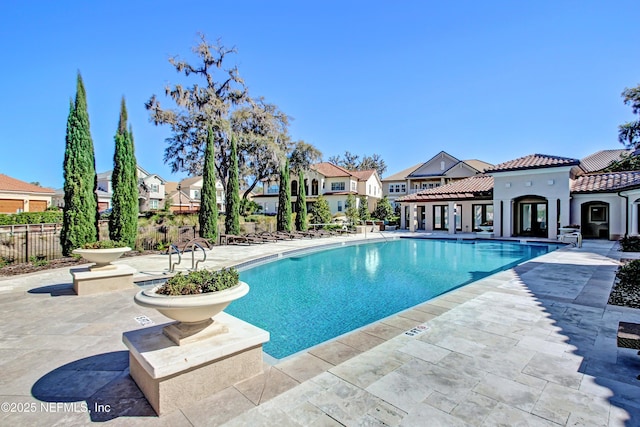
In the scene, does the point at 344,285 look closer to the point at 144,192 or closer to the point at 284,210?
the point at 284,210

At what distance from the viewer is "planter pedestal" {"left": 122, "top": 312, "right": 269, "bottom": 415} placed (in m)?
2.68

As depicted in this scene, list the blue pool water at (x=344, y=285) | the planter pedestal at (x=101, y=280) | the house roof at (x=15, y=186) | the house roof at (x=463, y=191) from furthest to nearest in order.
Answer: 1. the house roof at (x=15, y=186)
2. the house roof at (x=463, y=191)
3. the planter pedestal at (x=101, y=280)
4. the blue pool water at (x=344, y=285)

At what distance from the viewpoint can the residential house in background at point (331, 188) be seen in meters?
37.7

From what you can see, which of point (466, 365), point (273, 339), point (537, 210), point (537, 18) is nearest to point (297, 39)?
point (537, 18)

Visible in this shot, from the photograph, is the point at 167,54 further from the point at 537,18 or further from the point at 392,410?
the point at 392,410

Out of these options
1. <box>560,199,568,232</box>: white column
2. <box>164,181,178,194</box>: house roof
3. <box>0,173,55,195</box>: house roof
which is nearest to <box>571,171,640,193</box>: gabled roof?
<box>560,199,568,232</box>: white column

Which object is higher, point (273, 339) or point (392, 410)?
point (392, 410)

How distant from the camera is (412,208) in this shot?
85.9ft

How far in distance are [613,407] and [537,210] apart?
22637 mm

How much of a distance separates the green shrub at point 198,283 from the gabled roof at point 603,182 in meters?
22.0

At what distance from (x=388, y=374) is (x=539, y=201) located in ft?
74.7

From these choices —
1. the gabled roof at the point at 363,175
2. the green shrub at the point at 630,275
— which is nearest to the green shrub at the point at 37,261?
the green shrub at the point at 630,275

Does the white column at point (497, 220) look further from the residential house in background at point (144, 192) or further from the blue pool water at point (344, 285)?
the residential house in background at point (144, 192)

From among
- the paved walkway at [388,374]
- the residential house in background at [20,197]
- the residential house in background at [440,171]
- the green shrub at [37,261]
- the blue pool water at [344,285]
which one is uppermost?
the residential house in background at [440,171]
